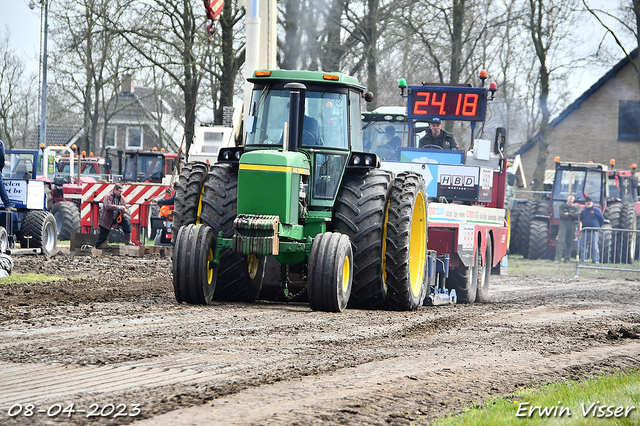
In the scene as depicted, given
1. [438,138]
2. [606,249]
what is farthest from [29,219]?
[606,249]

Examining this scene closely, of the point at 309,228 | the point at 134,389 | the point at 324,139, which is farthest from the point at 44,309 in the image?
the point at 134,389

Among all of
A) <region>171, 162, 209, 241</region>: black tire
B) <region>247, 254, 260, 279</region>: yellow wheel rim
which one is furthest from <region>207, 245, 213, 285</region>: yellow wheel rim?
<region>171, 162, 209, 241</region>: black tire

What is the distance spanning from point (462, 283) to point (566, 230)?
1338 centimetres

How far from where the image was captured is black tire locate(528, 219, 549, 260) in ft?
80.9

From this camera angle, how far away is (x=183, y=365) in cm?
557

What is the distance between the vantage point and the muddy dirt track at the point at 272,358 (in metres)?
4.49

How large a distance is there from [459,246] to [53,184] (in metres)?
18.1

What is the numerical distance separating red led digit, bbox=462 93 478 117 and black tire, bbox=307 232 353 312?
7.15 metres

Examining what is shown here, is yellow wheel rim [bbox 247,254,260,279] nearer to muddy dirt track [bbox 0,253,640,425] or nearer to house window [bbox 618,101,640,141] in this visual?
muddy dirt track [bbox 0,253,640,425]

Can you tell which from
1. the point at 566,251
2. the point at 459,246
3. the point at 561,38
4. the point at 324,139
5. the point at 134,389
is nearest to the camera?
the point at 134,389

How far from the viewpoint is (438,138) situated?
48.2ft

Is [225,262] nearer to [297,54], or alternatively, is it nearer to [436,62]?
[297,54]

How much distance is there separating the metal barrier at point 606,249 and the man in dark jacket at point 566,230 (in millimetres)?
2887

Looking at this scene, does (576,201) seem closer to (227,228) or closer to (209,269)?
(227,228)
